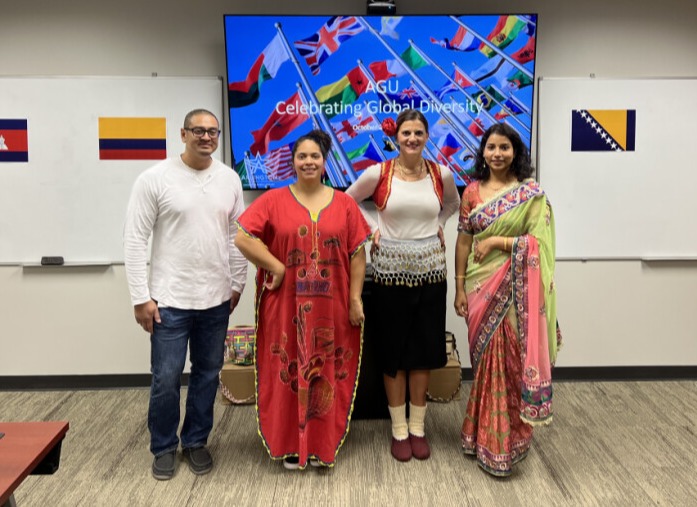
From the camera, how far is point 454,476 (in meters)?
2.31

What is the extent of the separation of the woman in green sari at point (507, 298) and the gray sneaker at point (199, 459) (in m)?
1.16

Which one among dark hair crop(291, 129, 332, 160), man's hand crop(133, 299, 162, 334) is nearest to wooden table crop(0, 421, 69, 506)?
man's hand crop(133, 299, 162, 334)

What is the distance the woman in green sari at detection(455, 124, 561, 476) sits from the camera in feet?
7.29

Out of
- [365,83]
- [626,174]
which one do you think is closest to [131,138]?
[365,83]

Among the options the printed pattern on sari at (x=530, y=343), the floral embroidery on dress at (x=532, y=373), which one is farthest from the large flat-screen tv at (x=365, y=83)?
the floral embroidery on dress at (x=532, y=373)

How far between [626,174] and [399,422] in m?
2.00

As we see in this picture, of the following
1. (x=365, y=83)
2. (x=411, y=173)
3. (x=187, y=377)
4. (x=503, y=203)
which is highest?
(x=365, y=83)

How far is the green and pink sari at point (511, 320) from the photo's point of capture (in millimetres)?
2217

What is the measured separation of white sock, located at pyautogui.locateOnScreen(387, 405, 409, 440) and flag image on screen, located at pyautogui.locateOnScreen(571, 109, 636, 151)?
184 centimetres

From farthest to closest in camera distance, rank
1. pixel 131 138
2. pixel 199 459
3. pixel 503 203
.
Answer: pixel 131 138, pixel 199 459, pixel 503 203

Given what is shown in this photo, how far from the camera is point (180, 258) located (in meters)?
2.17

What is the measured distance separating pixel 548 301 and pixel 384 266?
2.24ft

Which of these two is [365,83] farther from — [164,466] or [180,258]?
[164,466]

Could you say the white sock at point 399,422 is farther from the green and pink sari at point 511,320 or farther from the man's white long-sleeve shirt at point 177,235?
the man's white long-sleeve shirt at point 177,235
